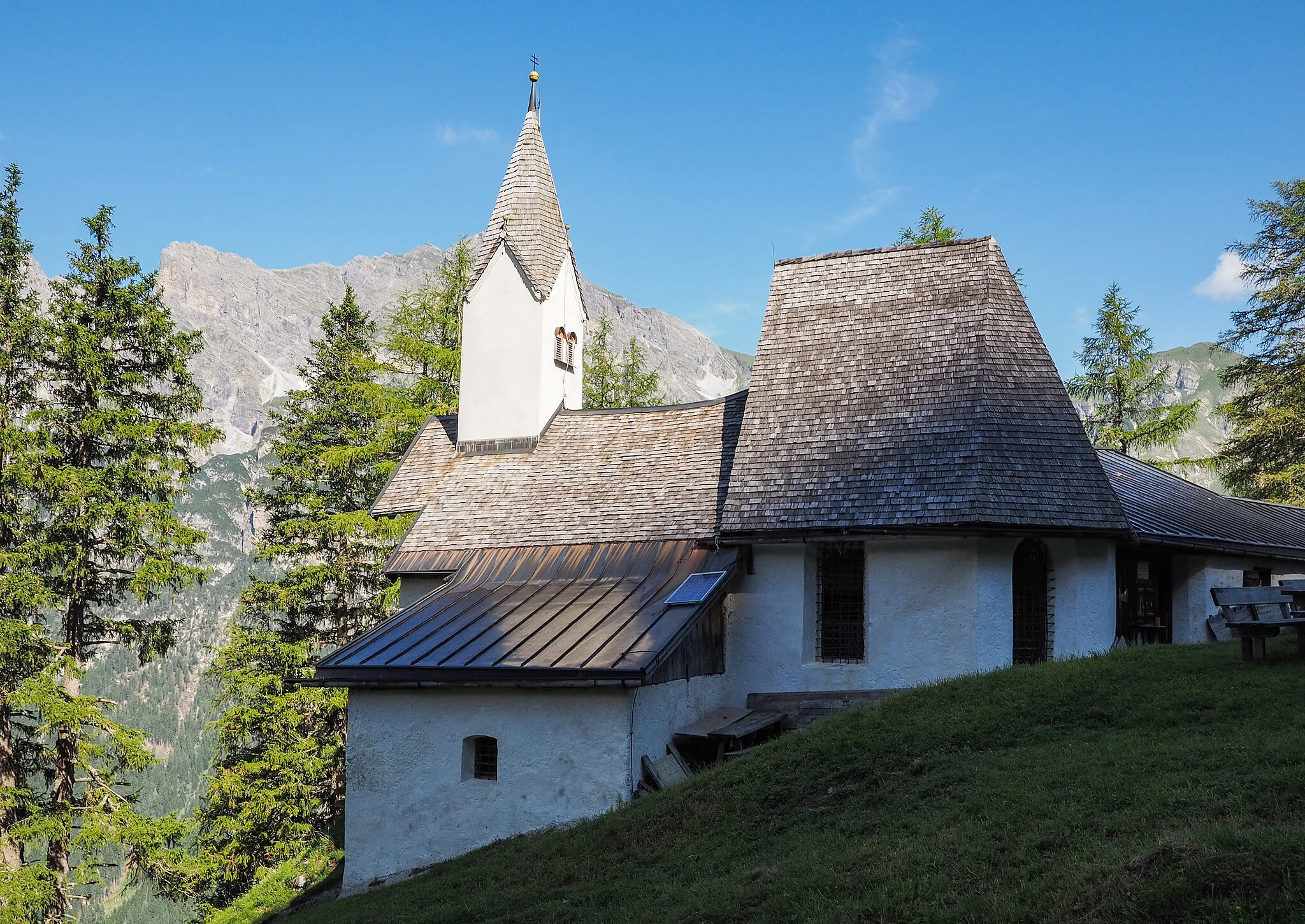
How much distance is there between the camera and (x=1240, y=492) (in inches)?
1262

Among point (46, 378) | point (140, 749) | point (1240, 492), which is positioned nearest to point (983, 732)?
point (140, 749)

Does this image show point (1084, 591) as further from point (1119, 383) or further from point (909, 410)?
point (1119, 383)

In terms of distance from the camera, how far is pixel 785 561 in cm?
1778

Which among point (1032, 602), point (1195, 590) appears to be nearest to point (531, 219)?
point (1032, 602)

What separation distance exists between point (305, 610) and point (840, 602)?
15.4m

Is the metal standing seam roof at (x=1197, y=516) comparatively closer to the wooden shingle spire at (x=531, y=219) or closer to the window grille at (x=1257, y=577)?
the window grille at (x=1257, y=577)

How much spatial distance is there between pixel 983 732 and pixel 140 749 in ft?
60.0

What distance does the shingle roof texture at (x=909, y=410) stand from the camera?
53.8 feet

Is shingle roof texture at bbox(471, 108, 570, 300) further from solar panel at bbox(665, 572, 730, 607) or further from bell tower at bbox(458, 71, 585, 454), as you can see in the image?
solar panel at bbox(665, 572, 730, 607)

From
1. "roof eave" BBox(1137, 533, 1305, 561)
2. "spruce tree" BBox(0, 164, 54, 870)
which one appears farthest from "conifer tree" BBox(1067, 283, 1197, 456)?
"spruce tree" BBox(0, 164, 54, 870)

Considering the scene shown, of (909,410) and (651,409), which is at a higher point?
(651,409)

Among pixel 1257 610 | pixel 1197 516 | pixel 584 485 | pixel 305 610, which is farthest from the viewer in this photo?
pixel 305 610

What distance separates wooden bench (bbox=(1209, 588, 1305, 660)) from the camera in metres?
11.5

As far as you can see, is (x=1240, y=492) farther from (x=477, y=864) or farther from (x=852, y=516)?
(x=477, y=864)
